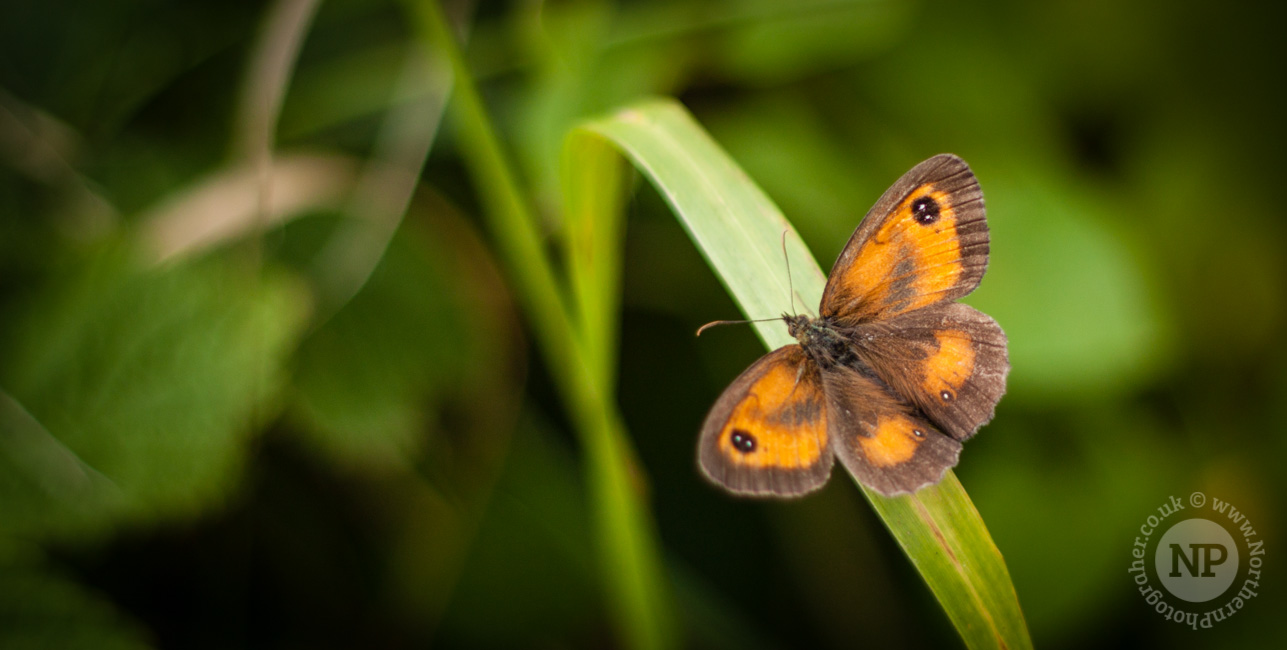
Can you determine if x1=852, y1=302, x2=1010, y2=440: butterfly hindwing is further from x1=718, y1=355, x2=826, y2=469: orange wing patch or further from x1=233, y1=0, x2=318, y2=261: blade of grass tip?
x1=233, y1=0, x2=318, y2=261: blade of grass tip

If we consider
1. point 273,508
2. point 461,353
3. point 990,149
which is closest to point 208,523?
point 273,508

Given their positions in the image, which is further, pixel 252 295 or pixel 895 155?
Result: pixel 895 155

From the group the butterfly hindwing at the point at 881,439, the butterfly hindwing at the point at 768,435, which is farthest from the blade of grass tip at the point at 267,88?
the butterfly hindwing at the point at 881,439

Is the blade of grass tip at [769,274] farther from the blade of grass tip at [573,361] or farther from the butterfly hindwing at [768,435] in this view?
the blade of grass tip at [573,361]

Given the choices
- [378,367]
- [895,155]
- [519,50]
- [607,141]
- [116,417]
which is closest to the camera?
[607,141]

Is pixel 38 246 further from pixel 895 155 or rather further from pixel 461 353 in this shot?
pixel 895 155

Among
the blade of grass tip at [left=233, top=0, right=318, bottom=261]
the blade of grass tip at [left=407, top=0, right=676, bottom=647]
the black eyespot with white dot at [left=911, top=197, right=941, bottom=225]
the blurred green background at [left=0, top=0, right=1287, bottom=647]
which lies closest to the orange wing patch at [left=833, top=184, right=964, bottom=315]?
the black eyespot with white dot at [left=911, top=197, right=941, bottom=225]

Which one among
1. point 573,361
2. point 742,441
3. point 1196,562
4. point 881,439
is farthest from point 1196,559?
point 573,361
